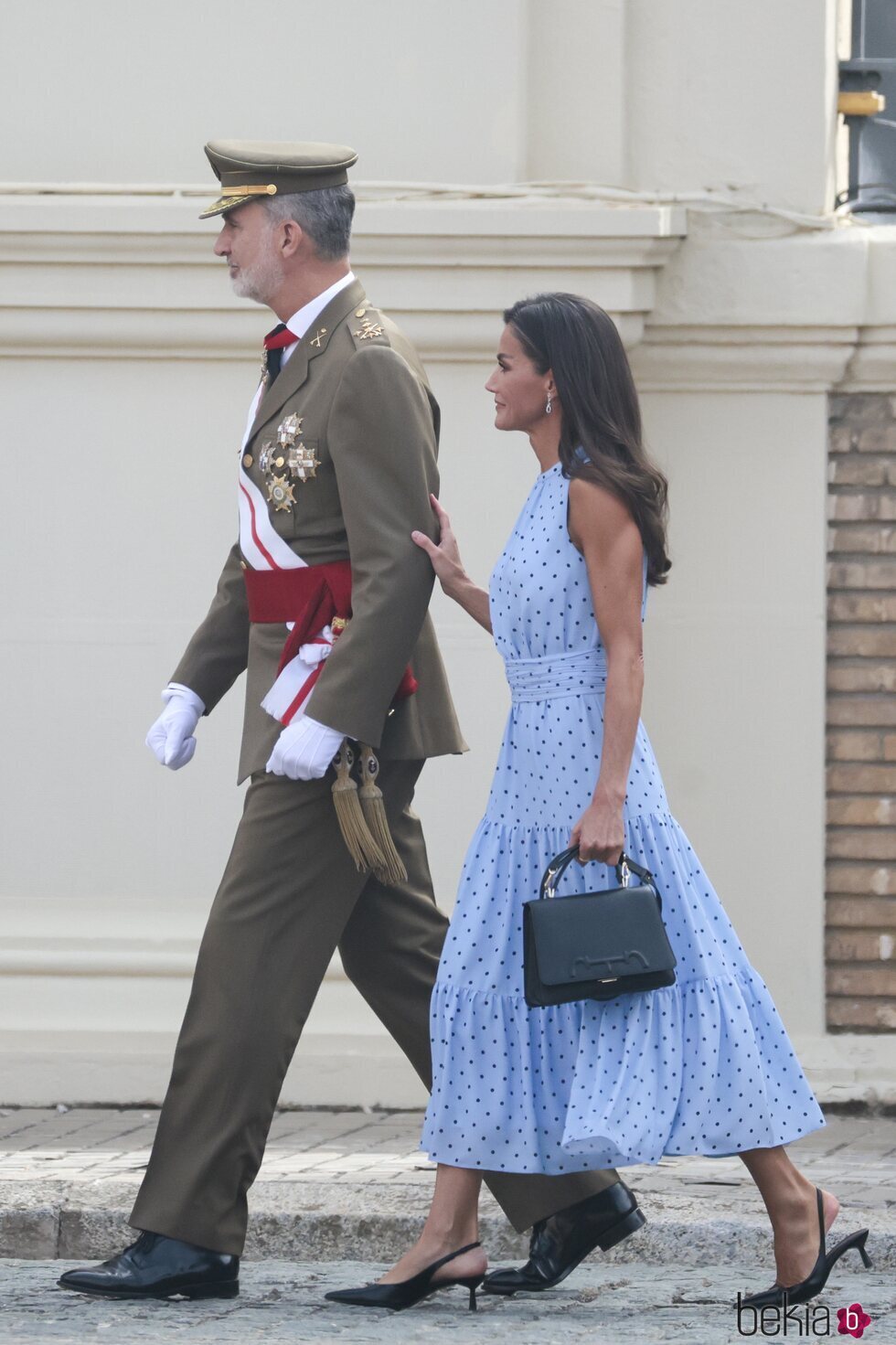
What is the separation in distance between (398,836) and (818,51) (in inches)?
103

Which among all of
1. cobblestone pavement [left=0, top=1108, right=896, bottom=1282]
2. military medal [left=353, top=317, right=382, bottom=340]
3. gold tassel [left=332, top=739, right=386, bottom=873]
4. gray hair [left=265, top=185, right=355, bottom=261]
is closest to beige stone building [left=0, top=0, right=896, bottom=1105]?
cobblestone pavement [left=0, top=1108, right=896, bottom=1282]

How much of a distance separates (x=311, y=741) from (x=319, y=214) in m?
0.94

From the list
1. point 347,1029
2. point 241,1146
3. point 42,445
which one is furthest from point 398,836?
point 42,445

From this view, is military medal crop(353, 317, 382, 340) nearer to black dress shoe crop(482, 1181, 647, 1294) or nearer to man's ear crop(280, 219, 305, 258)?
man's ear crop(280, 219, 305, 258)

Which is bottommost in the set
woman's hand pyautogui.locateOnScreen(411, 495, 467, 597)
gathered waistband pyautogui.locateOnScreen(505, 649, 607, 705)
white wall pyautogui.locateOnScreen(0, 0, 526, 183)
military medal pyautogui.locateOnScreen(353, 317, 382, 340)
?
gathered waistband pyautogui.locateOnScreen(505, 649, 607, 705)

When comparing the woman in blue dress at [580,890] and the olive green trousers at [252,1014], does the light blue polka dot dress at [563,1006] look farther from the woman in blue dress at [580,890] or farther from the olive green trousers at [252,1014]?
the olive green trousers at [252,1014]

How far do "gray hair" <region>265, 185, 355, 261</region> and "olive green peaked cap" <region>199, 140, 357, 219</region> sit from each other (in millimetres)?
13

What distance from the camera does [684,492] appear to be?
581 cm

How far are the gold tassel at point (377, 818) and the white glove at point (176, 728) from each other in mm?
398

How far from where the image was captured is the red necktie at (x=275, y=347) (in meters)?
4.09

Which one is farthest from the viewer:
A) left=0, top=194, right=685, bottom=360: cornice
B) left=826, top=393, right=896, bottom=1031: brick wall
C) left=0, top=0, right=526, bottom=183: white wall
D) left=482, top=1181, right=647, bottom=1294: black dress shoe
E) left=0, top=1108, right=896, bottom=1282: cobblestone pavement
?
left=826, top=393, right=896, bottom=1031: brick wall

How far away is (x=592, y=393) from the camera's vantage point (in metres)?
3.87

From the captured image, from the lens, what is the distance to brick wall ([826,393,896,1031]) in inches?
228

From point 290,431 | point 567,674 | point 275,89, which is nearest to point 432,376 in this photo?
point 275,89
